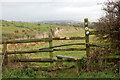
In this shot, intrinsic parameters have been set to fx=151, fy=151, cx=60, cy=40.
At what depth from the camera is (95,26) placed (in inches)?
270

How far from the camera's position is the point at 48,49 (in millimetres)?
6516

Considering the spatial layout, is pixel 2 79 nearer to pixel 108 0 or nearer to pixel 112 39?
pixel 112 39

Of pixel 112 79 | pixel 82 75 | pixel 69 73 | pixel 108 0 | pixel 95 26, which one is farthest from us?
pixel 95 26

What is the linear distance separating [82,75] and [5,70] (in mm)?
3076

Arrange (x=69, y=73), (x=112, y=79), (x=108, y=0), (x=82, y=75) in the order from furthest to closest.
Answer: (x=108, y=0)
(x=69, y=73)
(x=82, y=75)
(x=112, y=79)

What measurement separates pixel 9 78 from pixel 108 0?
4981mm

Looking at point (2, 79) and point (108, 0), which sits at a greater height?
point (108, 0)

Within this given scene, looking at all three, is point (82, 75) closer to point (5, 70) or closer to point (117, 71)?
point (117, 71)

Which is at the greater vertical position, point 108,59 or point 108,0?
point 108,0

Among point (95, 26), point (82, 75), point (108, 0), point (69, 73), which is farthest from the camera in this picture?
point (95, 26)

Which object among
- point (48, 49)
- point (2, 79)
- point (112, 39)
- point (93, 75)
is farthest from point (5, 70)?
point (112, 39)

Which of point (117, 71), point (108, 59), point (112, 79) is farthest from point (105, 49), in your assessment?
point (112, 79)

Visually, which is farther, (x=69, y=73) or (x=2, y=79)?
(x=69, y=73)

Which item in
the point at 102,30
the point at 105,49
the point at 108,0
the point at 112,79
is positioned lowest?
the point at 112,79
